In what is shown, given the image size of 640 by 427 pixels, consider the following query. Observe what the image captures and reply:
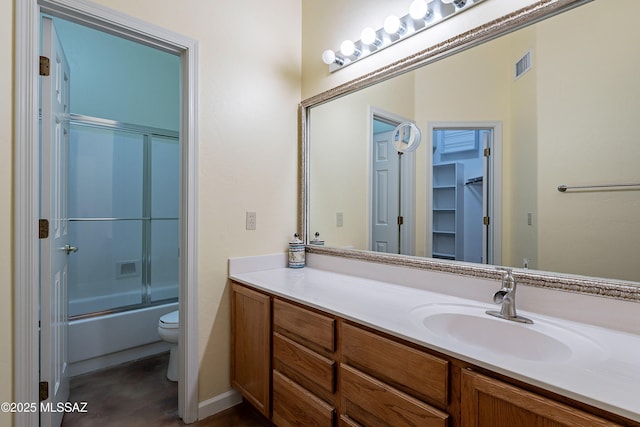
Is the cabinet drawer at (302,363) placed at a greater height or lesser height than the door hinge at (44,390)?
greater

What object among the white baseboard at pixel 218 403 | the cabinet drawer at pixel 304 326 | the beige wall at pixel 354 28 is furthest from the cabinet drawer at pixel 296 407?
the beige wall at pixel 354 28

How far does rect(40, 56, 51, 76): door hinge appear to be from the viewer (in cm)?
141

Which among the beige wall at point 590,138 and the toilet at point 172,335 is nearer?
the beige wall at point 590,138

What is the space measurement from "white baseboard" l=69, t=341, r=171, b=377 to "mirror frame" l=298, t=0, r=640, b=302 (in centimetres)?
157

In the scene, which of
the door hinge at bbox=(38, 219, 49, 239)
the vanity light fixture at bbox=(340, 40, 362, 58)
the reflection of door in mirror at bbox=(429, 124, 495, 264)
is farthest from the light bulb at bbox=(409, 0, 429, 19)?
the door hinge at bbox=(38, 219, 49, 239)

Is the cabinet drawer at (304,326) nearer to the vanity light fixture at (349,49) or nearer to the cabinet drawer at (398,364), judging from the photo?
the cabinet drawer at (398,364)

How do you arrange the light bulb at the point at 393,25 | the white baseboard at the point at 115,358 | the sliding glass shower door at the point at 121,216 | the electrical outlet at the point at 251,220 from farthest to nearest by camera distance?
→ the sliding glass shower door at the point at 121,216 < the white baseboard at the point at 115,358 < the electrical outlet at the point at 251,220 < the light bulb at the point at 393,25

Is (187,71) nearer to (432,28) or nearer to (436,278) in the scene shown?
(432,28)

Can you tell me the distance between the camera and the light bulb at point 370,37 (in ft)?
5.51

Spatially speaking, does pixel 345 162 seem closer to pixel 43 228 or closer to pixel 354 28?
pixel 354 28

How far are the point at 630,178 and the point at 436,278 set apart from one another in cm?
75

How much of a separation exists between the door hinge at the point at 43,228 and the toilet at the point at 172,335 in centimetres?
96

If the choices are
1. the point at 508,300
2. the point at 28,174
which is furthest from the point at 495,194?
the point at 28,174

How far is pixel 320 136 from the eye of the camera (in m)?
2.12
